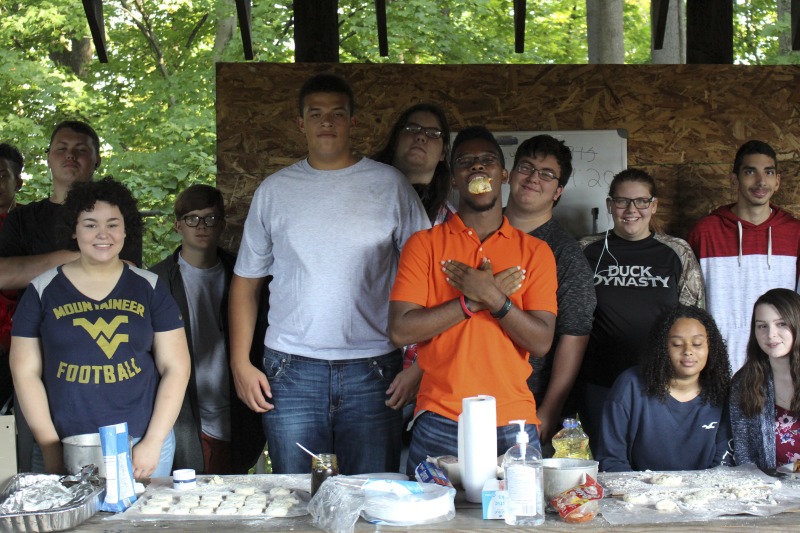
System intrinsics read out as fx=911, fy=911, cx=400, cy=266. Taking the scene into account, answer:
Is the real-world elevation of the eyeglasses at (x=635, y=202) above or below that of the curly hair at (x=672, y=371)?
above

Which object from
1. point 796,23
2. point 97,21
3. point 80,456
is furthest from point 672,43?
point 80,456

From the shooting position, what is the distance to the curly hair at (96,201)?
3.68 metres

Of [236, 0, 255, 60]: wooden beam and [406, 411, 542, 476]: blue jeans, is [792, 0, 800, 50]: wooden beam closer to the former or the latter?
[236, 0, 255, 60]: wooden beam

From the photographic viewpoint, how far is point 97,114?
12914 mm

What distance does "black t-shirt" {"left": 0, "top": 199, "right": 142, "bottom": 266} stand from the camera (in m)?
4.49

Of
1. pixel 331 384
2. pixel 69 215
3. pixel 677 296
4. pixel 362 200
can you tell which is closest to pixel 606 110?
pixel 677 296

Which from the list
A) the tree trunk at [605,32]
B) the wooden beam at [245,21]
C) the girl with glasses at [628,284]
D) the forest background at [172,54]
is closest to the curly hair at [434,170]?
the girl with glasses at [628,284]

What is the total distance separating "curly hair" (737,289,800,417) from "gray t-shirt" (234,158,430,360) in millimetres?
1468

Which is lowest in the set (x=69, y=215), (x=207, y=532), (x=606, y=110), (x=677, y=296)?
(x=207, y=532)

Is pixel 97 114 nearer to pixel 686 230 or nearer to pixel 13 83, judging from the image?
pixel 13 83

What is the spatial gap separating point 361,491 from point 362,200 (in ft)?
4.54

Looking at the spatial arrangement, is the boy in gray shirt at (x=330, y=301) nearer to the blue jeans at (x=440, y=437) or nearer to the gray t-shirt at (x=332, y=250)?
the gray t-shirt at (x=332, y=250)

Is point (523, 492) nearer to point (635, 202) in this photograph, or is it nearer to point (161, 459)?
point (161, 459)

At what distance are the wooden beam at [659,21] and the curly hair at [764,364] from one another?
3203 mm
